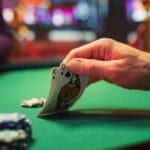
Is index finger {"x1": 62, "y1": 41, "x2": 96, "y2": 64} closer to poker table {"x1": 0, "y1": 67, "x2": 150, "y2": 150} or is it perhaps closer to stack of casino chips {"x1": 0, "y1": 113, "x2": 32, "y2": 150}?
poker table {"x1": 0, "y1": 67, "x2": 150, "y2": 150}

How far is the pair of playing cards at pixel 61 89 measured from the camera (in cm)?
105

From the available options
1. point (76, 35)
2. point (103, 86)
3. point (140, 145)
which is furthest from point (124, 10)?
point (140, 145)

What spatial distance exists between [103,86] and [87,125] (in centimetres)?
60

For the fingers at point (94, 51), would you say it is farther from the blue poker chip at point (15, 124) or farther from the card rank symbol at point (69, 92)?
the blue poker chip at point (15, 124)

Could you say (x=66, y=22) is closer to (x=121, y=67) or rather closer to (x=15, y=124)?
(x=121, y=67)

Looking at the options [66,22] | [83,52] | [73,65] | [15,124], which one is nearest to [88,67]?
[73,65]

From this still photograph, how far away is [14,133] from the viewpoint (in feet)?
2.51

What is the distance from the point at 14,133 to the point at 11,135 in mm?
13

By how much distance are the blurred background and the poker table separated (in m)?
3.45

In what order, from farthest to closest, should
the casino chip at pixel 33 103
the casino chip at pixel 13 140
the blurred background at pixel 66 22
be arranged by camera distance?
the blurred background at pixel 66 22
the casino chip at pixel 33 103
the casino chip at pixel 13 140

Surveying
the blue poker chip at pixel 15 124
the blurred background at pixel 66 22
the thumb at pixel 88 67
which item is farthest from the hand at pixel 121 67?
the blurred background at pixel 66 22

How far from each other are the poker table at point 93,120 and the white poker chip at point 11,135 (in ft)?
0.12

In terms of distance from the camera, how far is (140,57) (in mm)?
1117

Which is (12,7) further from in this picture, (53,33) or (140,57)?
(140,57)
